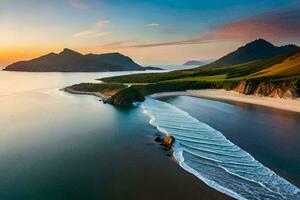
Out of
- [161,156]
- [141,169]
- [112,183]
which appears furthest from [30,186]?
[161,156]

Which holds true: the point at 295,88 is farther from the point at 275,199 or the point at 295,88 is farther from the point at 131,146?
the point at 275,199

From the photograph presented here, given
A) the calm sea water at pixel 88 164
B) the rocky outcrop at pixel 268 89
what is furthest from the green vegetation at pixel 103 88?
the calm sea water at pixel 88 164

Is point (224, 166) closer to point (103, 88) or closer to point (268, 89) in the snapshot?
point (268, 89)

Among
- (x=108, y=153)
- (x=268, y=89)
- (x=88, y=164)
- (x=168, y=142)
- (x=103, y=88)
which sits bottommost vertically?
(x=103, y=88)

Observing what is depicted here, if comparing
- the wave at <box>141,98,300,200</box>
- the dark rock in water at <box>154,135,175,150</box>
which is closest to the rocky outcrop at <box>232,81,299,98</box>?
the wave at <box>141,98,300,200</box>

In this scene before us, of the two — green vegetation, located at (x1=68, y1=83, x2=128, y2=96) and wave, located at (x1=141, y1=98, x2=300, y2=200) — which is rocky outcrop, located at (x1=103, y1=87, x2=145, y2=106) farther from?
wave, located at (x1=141, y1=98, x2=300, y2=200)

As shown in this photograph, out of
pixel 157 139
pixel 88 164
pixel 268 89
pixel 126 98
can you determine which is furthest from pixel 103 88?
pixel 88 164

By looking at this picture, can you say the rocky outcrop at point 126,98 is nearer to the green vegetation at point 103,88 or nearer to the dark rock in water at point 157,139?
the green vegetation at point 103,88
